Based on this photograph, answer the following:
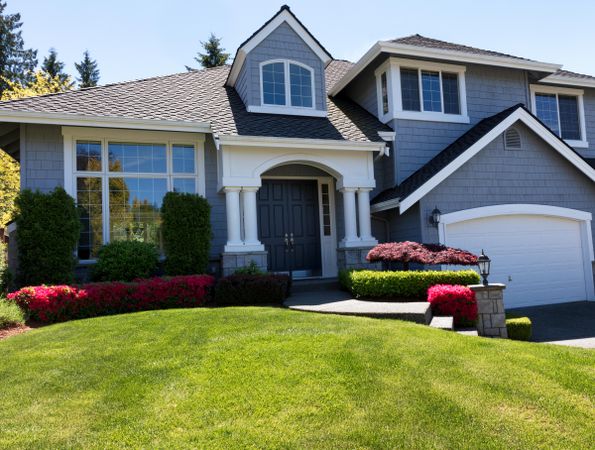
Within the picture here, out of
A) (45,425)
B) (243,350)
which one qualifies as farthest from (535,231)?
(45,425)

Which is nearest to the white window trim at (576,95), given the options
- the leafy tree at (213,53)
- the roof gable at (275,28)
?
the roof gable at (275,28)

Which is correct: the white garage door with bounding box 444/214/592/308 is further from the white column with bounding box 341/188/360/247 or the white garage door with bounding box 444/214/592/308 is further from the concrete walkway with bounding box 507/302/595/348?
the white column with bounding box 341/188/360/247

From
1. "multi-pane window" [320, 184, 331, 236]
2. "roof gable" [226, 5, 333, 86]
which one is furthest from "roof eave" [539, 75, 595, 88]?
"multi-pane window" [320, 184, 331, 236]

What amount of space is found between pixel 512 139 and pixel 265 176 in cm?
647

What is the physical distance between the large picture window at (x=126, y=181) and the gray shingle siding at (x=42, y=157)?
0.30m

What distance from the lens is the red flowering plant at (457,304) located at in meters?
7.72

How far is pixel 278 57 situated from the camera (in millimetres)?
11734

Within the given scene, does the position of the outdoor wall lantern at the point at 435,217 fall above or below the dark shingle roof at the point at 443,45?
below

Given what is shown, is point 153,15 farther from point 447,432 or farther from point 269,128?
point 447,432

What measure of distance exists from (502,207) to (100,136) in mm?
9877

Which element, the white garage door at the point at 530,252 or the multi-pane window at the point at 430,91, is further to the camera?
the multi-pane window at the point at 430,91

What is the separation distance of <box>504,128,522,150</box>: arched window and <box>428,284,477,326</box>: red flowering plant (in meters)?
5.22

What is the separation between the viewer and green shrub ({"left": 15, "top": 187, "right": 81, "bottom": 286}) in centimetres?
857

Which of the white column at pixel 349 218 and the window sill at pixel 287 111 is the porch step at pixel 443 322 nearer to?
the white column at pixel 349 218
